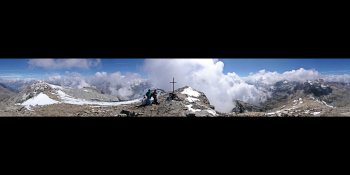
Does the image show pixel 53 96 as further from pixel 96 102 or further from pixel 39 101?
pixel 96 102

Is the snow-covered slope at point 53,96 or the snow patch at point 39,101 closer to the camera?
the snow patch at point 39,101

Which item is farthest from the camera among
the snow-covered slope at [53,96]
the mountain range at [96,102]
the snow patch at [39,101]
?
the snow-covered slope at [53,96]

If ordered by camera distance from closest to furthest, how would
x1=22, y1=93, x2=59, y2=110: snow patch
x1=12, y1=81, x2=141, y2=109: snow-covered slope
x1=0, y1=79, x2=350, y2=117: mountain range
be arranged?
1. x1=0, y1=79, x2=350, y2=117: mountain range
2. x1=22, y1=93, x2=59, y2=110: snow patch
3. x1=12, y1=81, x2=141, y2=109: snow-covered slope

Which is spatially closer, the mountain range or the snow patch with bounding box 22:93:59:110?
the mountain range

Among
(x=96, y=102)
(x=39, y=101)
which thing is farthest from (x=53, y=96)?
(x=96, y=102)

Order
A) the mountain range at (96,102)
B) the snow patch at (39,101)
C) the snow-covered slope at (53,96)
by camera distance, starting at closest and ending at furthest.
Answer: the mountain range at (96,102), the snow patch at (39,101), the snow-covered slope at (53,96)

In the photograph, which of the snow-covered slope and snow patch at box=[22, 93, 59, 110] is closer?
snow patch at box=[22, 93, 59, 110]

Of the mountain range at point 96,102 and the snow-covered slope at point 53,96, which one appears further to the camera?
the snow-covered slope at point 53,96

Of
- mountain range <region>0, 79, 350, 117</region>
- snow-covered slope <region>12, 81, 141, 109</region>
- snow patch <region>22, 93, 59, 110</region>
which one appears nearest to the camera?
mountain range <region>0, 79, 350, 117</region>
